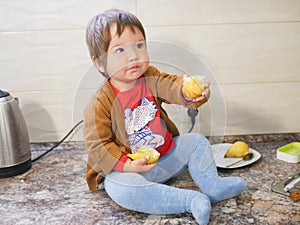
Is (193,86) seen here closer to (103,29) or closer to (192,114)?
(192,114)

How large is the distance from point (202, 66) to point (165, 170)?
306 millimetres

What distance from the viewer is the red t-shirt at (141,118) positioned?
1.08 meters

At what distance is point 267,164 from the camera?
1.28 m

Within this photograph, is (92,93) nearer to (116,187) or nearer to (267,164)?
(116,187)

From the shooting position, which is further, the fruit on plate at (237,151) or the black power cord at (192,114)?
the fruit on plate at (237,151)

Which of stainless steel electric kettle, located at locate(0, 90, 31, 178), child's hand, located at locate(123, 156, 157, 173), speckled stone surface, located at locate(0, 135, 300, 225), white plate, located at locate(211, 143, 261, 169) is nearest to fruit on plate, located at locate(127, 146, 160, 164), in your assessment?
child's hand, located at locate(123, 156, 157, 173)

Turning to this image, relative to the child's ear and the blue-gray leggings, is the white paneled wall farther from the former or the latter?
the child's ear

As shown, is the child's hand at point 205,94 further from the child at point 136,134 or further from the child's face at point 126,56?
the child's face at point 126,56

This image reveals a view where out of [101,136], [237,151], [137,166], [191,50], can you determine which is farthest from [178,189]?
[191,50]

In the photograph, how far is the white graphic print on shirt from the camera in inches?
42.7

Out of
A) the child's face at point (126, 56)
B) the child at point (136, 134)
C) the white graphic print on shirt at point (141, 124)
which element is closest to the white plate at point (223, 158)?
the child at point (136, 134)

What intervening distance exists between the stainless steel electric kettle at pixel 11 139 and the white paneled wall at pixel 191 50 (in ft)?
0.57

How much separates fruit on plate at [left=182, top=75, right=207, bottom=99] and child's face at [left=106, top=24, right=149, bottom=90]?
109mm

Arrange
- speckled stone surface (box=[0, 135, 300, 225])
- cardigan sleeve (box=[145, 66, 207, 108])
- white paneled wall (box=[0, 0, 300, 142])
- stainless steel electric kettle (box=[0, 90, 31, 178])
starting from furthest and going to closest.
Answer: white paneled wall (box=[0, 0, 300, 142]) < stainless steel electric kettle (box=[0, 90, 31, 178]) < cardigan sleeve (box=[145, 66, 207, 108]) < speckled stone surface (box=[0, 135, 300, 225])
